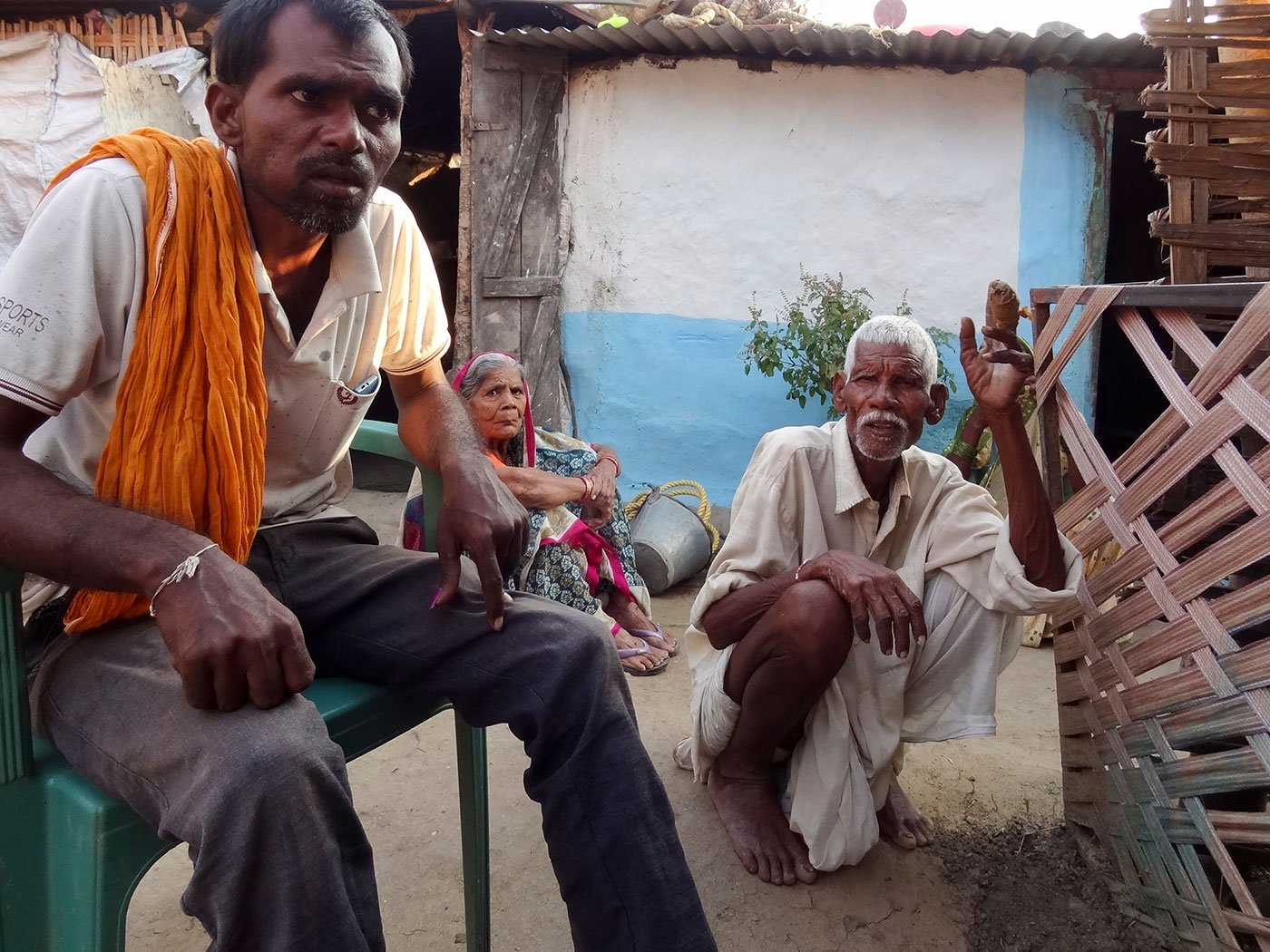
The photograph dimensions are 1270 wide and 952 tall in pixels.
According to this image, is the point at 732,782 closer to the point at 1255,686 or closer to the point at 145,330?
the point at 1255,686

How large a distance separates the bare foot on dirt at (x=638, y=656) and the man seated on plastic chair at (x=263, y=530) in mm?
1924

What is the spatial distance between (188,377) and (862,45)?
177 inches

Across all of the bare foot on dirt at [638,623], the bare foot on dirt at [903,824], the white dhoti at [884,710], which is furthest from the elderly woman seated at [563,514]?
the white dhoti at [884,710]

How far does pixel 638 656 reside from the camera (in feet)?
12.0

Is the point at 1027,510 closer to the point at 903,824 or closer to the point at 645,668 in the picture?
the point at 903,824

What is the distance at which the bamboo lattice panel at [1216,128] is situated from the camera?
1877 mm

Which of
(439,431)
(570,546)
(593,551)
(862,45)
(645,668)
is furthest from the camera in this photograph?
(862,45)

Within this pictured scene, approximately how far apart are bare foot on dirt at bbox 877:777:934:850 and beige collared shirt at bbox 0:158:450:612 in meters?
1.63

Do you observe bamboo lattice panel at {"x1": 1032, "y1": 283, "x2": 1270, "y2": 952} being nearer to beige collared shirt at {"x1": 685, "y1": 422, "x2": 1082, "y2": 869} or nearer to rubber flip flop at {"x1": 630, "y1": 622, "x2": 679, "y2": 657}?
beige collared shirt at {"x1": 685, "y1": 422, "x2": 1082, "y2": 869}

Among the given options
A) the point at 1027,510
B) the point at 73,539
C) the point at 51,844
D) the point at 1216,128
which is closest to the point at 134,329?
the point at 73,539

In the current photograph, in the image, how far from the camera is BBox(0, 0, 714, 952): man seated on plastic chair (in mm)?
1136

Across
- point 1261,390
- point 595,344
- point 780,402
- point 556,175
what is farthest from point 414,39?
point 1261,390

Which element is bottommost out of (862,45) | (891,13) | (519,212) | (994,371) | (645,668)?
(645,668)

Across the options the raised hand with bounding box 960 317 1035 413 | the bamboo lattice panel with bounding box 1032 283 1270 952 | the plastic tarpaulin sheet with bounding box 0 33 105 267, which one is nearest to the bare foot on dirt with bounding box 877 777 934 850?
the bamboo lattice panel with bounding box 1032 283 1270 952
